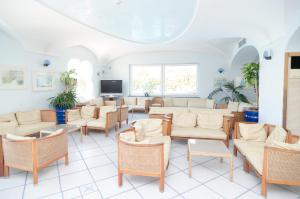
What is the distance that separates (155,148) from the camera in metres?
2.45

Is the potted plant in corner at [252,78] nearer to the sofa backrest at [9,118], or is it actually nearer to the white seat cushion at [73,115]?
the white seat cushion at [73,115]

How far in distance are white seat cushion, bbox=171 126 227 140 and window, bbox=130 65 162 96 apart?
5.50 m

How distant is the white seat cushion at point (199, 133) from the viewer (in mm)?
3838

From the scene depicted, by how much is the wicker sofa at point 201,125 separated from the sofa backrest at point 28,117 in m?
3.70

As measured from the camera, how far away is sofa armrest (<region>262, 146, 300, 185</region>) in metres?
2.28

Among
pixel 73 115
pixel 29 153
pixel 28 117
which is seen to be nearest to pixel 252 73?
pixel 73 115

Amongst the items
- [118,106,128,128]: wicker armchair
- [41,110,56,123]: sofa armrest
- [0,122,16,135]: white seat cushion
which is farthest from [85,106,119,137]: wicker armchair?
[0,122,16,135]: white seat cushion

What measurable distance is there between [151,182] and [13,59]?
4.98m

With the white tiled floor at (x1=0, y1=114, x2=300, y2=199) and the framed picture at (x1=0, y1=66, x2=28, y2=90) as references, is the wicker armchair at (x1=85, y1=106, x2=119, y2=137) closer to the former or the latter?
the white tiled floor at (x1=0, y1=114, x2=300, y2=199)

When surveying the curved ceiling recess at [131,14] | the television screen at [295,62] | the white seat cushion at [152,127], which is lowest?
the white seat cushion at [152,127]

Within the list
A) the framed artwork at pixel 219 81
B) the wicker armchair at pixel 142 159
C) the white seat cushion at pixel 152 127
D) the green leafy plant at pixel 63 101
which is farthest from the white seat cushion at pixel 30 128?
the framed artwork at pixel 219 81

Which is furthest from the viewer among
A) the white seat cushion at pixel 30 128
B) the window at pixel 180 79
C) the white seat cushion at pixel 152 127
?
the window at pixel 180 79

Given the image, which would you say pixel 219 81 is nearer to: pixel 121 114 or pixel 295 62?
pixel 295 62

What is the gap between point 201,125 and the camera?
4.32 meters
